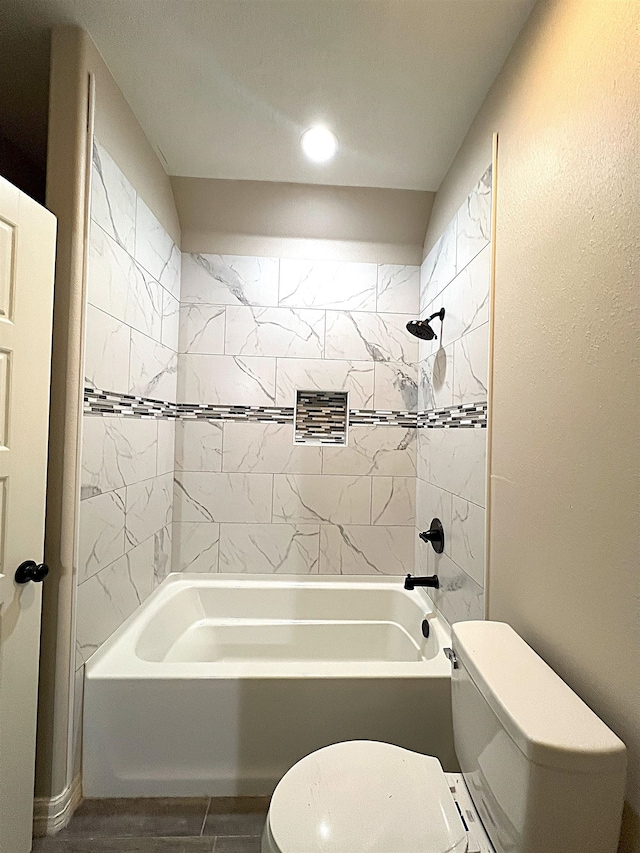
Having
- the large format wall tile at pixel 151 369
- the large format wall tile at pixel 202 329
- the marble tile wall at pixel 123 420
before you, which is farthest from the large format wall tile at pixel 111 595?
the large format wall tile at pixel 202 329

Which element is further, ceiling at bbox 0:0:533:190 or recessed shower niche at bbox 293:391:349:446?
recessed shower niche at bbox 293:391:349:446

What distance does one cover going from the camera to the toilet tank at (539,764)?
0.81 metres

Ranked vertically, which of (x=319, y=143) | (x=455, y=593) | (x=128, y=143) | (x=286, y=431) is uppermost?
(x=319, y=143)

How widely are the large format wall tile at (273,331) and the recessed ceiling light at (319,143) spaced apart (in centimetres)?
77

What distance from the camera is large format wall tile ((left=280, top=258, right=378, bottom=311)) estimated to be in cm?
263

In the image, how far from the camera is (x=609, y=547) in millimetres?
947

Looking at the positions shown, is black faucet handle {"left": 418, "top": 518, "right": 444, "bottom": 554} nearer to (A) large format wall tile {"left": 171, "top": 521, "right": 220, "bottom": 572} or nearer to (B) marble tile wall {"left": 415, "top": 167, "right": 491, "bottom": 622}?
(B) marble tile wall {"left": 415, "top": 167, "right": 491, "bottom": 622}

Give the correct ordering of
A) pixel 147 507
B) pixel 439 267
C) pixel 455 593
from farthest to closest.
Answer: pixel 439 267 < pixel 147 507 < pixel 455 593

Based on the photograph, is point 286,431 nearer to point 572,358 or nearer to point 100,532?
point 100,532

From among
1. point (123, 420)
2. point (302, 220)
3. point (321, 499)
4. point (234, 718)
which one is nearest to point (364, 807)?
point (234, 718)

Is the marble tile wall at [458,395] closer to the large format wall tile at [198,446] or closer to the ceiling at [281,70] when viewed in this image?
the ceiling at [281,70]

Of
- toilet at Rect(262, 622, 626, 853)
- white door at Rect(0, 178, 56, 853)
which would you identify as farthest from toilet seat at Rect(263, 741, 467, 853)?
white door at Rect(0, 178, 56, 853)

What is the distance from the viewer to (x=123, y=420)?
6.30ft

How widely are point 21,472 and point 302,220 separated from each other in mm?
1937
